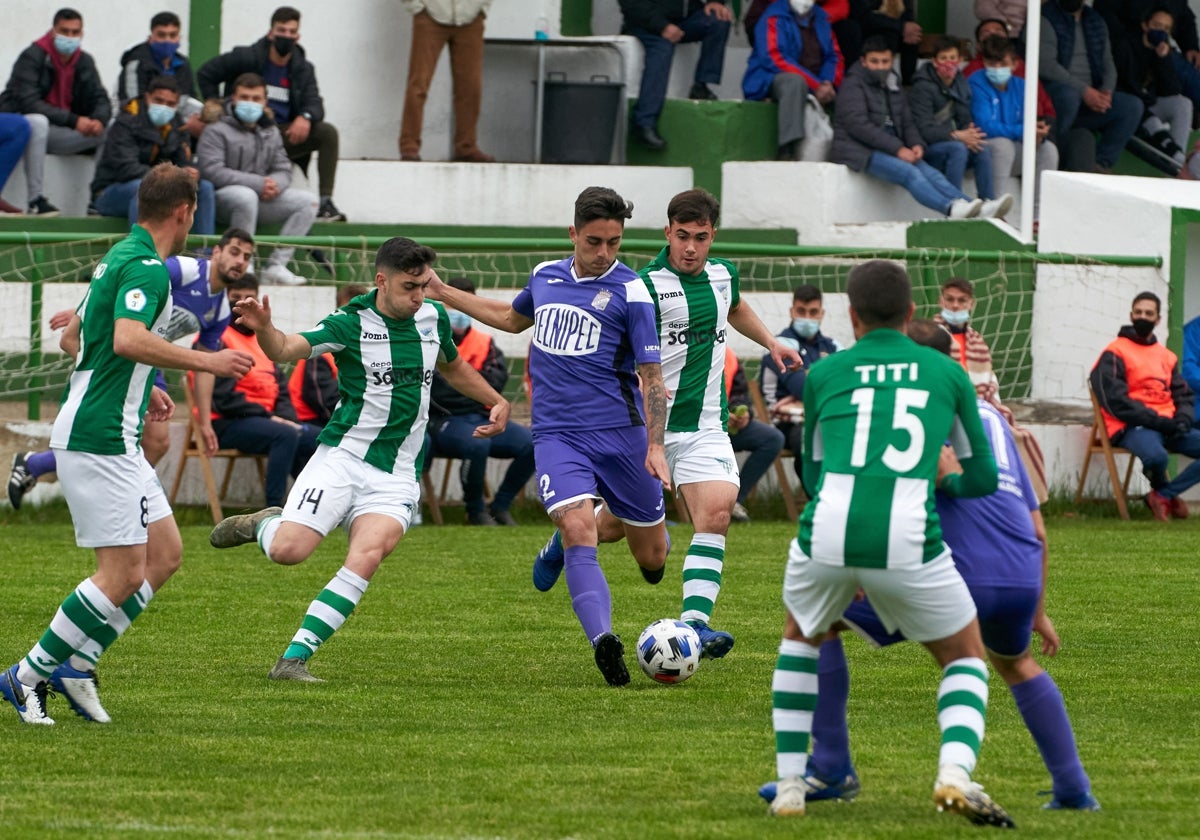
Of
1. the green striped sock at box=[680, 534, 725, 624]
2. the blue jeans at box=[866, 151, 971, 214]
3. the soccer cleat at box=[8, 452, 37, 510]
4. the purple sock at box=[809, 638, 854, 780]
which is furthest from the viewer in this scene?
the blue jeans at box=[866, 151, 971, 214]

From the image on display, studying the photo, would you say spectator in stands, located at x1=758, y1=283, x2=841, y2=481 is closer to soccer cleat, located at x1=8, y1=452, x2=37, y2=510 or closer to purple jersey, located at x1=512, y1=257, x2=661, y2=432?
soccer cleat, located at x1=8, y1=452, x2=37, y2=510

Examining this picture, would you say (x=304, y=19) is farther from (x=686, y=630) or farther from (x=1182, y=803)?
(x=1182, y=803)

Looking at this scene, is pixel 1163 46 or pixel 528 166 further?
pixel 1163 46

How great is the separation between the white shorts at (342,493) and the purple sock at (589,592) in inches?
27.4

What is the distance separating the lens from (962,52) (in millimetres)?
19953

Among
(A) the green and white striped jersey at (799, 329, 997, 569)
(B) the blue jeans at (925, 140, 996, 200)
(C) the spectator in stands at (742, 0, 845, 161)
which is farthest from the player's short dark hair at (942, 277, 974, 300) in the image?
(A) the green and white striped jersey at (799, 329, 997, 569)

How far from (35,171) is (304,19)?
12.3 feet

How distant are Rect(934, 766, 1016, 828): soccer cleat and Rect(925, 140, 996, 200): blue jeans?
14.2 m

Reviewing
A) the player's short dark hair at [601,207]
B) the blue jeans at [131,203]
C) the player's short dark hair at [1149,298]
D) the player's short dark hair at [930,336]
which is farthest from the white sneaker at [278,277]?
the player's short dark hair at [930,336]

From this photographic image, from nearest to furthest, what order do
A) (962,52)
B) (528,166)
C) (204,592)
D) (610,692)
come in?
1. (610,692)
2. (204,592)
3. (528,166)
4. (962,52)

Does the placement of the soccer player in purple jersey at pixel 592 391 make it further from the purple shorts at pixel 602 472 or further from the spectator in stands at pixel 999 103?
the spectator in stands at pixel 999 103

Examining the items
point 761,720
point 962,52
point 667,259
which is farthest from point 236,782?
point 962,52

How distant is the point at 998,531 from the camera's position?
523 centimetres

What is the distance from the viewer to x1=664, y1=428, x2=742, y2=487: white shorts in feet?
27.7
